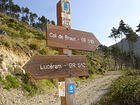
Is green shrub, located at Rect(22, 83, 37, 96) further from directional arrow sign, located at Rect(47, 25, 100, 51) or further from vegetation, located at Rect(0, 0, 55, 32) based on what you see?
vegetation, located at Rect(0, 0, 55, 32)

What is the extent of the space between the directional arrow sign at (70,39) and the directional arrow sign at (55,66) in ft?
0.97

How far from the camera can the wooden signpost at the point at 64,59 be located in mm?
2748

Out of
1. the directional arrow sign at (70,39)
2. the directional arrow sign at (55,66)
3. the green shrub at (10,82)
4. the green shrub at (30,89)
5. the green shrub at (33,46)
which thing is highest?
the green shrub at (33,46)

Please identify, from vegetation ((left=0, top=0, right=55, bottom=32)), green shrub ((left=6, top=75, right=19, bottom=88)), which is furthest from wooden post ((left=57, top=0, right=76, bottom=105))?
vegetation ((left=0, top=0, right=55, bottom=32))

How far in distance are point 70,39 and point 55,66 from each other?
0.82 meters

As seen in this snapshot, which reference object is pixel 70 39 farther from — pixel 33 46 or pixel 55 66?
pixel 33 46

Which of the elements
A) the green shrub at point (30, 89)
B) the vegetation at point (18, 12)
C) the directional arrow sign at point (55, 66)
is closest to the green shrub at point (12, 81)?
the green shrub at point (30, 89)

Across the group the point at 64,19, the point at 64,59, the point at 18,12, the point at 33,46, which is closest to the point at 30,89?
the point at 33,46

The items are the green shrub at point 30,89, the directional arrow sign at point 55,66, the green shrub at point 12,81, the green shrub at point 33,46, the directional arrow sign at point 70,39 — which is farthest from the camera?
the green shrub at point 33,46

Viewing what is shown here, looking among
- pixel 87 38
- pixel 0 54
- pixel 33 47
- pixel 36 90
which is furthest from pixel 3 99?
pixel 33 47

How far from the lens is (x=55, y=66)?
9.55 ft

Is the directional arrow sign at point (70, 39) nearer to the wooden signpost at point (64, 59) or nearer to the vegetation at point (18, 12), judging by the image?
the wooden signpost at point (64, 59)

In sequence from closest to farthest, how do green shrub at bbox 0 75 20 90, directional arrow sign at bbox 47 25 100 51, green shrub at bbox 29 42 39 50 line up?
1. directional arrow sign at bbox 47 25 100 51
2. green shrub at bbox 0 75 20 90
3. green shrub at bbox 29 42 39 50

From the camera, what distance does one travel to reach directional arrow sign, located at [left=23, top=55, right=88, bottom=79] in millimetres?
2670
